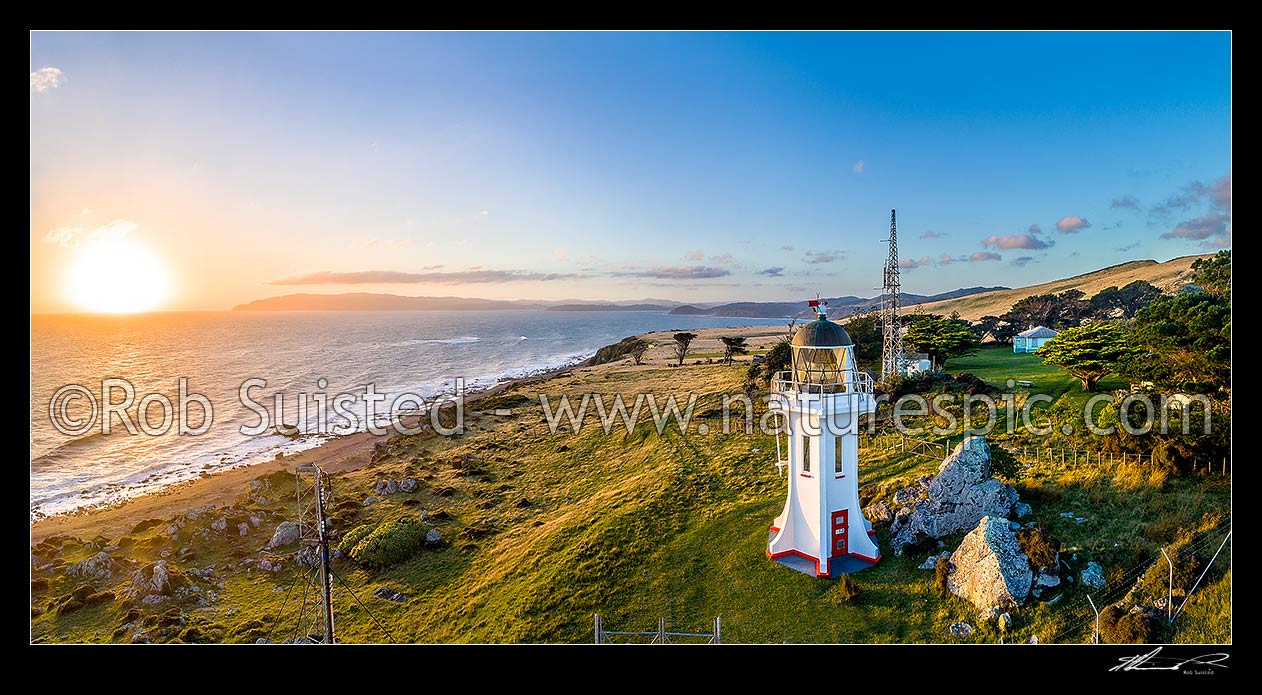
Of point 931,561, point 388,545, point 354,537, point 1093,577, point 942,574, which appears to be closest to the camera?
point 1093,577

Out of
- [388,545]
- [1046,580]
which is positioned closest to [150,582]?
[388,545]

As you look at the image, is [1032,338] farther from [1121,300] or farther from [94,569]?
[94,569]

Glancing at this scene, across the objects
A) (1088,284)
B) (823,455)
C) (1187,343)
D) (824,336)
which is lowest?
Result: (823,455)

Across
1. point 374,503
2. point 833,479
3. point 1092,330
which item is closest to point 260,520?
point 374,503

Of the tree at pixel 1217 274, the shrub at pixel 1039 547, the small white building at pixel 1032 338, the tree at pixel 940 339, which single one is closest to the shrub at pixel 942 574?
the shrub at pixel 1039 547

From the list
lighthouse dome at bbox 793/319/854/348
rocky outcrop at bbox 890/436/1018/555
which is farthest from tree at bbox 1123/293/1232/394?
lighthouse dome at bbox 793/319/854/348

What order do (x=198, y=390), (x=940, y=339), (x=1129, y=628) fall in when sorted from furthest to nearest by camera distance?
(x=198, y=390), (x=940, y=339), (x=1129, y=628)

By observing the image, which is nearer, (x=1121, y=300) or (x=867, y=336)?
(x=867, y=336)

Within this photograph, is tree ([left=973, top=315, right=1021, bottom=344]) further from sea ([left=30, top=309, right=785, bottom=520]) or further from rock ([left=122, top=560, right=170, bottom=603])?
rock ([left=122, top=560, right=170, bottom=603])
